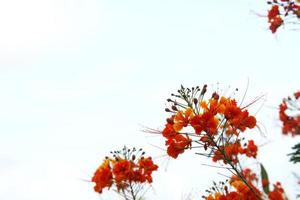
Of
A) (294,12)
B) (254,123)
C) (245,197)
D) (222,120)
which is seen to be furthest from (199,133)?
(294,12)

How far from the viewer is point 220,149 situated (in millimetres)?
2965

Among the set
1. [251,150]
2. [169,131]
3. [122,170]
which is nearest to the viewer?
[169,131]

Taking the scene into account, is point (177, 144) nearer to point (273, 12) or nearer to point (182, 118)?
point (182, 118)

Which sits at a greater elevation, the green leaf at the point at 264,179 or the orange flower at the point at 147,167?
the orange flower at the point at 147,167

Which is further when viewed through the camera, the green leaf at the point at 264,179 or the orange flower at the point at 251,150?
the orange flower at the point at 251,150

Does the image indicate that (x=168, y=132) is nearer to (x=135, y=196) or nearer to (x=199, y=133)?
(x=199, y=133)

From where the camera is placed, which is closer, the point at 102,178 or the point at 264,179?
the point at 264,179

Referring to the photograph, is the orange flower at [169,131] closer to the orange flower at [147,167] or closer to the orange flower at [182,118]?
the orange flower at [182,118]

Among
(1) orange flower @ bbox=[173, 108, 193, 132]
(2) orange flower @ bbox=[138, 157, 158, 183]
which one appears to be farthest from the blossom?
(1) orange flower @ bbox=[173, 108, 193, 132]

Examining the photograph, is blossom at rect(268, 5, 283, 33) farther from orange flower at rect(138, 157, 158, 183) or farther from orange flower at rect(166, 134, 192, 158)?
orange flower at rect(166, 134, 192, 158)

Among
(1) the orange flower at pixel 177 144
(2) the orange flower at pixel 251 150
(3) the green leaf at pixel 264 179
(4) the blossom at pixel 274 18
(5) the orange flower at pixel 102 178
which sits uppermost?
(4) the blossom at pixel 274 18

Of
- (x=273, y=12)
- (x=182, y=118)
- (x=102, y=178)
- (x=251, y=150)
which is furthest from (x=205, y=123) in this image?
(x=273, y=12)

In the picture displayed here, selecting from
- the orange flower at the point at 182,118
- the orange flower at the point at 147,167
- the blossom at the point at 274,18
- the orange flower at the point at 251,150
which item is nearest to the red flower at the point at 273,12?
the blossom at the point at 274,18

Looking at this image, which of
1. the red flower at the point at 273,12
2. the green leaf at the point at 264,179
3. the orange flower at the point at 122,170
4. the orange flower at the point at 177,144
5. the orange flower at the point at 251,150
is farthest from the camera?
the red flower at the point at 273,12
